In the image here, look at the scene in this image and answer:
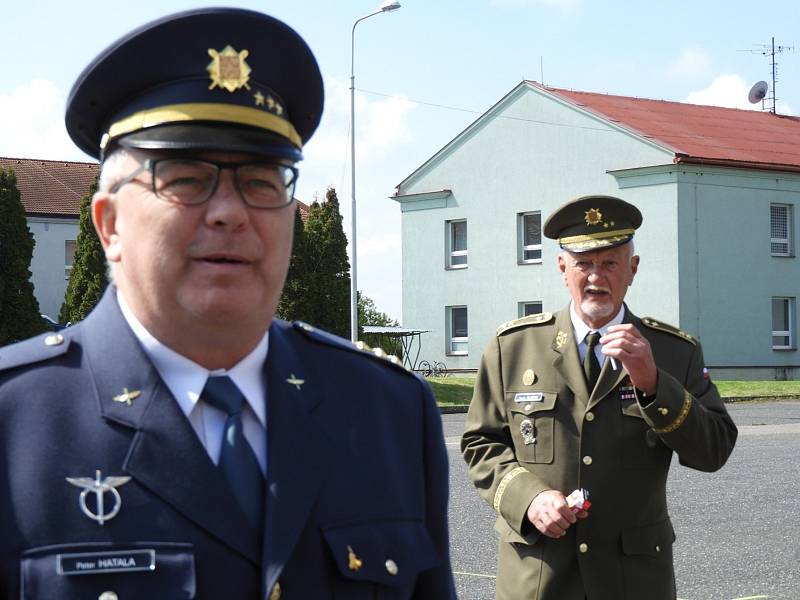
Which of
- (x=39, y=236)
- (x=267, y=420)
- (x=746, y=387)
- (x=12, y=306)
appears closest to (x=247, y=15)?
(x=267, y=420)

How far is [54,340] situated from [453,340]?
39.8 metres

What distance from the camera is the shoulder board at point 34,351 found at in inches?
84.3

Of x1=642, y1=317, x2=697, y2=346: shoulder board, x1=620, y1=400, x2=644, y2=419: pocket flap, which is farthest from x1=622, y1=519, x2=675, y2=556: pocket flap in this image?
x1=642, y1=317, x2=697, y2=346: shoulder board

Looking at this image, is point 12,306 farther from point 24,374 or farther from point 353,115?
point 24,374

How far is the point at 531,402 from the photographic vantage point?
4.46 metres

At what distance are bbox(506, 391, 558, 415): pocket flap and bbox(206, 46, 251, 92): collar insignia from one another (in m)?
2.41

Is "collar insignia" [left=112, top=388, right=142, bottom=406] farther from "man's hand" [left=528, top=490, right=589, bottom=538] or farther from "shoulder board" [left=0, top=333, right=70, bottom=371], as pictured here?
"man's hand" [left=528, top=490, right=589, bottom=538]

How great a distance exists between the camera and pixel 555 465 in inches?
172

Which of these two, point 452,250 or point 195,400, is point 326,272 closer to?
point 452,250

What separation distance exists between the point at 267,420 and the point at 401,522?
1.04ft

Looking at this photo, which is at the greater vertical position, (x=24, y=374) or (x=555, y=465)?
(x=24, y=374)

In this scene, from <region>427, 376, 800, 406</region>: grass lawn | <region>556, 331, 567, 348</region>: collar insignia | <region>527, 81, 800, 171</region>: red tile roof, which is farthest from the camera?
<region>527, 81, 800, 171</region>: red tile roof

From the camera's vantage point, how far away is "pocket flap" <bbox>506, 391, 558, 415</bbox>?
14.5 ft

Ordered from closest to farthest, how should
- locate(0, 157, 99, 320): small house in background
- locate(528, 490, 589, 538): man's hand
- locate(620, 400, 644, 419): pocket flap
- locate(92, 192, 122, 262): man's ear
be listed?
locate(92, 192, 122, 262): man's ear < locate(528, 490, 589, 538): man's hand < locate(620, 400, 644, 419): pocket flap < locate(0, 157, 99, 320): small house in background
